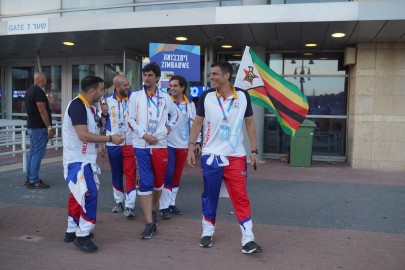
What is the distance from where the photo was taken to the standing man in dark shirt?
7305 mm

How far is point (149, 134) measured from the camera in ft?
16.7

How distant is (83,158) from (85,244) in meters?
0.93

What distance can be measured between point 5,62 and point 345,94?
42.6 feet

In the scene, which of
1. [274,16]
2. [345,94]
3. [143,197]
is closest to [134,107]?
[143,197]

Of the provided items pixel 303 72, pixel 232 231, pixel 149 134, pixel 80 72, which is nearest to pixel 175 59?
pixel 149 134

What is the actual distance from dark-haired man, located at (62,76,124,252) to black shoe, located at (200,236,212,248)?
46.4 inches

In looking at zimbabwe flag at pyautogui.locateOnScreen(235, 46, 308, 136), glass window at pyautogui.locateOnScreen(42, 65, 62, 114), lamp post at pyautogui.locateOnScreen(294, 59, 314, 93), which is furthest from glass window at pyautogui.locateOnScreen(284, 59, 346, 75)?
glass window at pyautogui.locateOnScreen(42, 65, 62, 114)

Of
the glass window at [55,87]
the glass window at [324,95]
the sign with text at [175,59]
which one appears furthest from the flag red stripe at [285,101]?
the glass window at [55,87]

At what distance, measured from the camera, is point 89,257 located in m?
4.34

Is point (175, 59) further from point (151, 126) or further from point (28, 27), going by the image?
point (28, 27)

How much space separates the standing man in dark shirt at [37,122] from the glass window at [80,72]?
7.53 metres

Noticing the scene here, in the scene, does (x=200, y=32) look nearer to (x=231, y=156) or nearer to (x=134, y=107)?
(x=134, y=107)

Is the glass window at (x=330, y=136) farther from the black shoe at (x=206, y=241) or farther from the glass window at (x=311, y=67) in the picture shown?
the black shoe at (x=206, y=241)

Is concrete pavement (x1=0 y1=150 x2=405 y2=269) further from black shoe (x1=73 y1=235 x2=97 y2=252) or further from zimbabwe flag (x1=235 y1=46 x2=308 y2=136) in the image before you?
zimbabwe flag (x1=235 y1=46 x2=308 y2=136)
